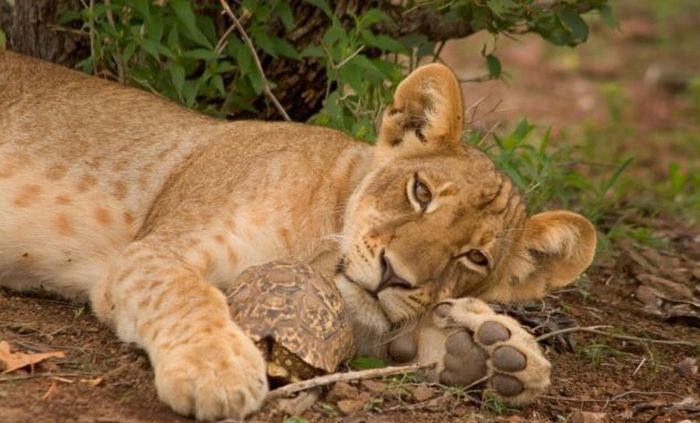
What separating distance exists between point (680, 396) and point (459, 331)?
1.12 meters

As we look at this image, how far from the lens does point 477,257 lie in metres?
4.82

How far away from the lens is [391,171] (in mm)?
5066

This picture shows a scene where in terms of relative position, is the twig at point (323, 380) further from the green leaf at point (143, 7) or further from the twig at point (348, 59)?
the green leaf at point (143, 7)

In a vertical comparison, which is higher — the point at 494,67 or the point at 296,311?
the point at 296,311

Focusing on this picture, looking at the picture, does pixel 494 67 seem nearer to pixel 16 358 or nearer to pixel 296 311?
pixel 296 311

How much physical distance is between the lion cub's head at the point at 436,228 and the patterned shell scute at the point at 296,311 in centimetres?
15

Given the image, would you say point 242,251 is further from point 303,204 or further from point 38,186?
point 38,186

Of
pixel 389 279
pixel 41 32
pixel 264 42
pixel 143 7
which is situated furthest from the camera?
pixel 41 32

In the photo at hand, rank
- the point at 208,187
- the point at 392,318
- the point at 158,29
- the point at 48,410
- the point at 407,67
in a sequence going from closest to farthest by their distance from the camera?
the point at 48,410
the point at 392,318
the point at 208,187
the point at 158,29
the point at 407,67

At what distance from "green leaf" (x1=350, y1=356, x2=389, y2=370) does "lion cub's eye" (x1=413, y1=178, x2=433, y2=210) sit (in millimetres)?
576

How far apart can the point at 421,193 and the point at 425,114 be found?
46 centimetres

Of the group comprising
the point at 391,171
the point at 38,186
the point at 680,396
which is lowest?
the point at 680,396

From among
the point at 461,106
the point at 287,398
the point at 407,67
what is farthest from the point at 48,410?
the point at 407,67

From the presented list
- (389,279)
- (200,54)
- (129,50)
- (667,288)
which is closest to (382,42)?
(200,54)
